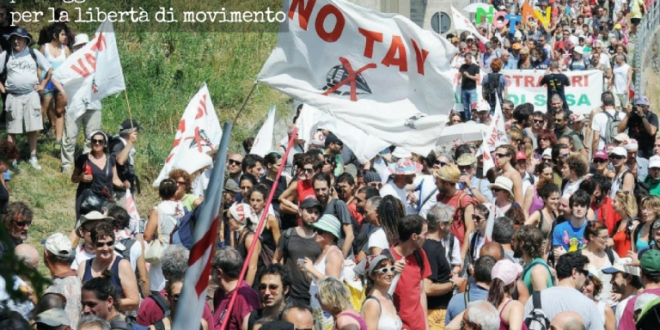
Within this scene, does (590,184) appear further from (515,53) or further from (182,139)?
(515,53)

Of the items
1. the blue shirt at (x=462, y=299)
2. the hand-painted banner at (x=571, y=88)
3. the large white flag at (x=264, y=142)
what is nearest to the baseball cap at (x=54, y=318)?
the blue shirt at (x=462, y=299)

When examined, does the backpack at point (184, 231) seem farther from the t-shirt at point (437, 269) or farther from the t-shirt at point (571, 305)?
the t-shirt at point (571, 305)

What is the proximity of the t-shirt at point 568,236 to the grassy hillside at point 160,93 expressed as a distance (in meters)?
6.53

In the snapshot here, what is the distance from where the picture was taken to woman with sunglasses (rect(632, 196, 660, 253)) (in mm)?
10578

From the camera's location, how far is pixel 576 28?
104 ft

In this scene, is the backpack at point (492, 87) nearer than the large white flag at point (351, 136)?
No

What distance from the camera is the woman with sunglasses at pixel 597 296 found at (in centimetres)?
835

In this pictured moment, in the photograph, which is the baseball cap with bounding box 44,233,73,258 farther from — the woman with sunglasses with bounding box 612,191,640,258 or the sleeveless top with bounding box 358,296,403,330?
the woman with sunglasses with bounding box 612,191,640,258

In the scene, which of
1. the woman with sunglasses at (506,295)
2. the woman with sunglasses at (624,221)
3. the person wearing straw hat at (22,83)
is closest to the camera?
the woman with sunglasses at (506,295)

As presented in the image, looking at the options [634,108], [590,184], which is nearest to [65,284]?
[590,184]

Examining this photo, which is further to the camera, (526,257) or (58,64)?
(58,64)

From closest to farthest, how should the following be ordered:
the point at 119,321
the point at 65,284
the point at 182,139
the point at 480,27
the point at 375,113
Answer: the point at 119,321, the point at 65,284, the point at 375,113, the point at 182,139, the point at 480,27

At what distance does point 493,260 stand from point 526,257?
0.73m

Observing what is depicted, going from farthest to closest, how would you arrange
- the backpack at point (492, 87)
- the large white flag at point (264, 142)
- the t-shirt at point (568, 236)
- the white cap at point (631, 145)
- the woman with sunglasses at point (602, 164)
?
the backpack at point (492, 87)
the large white flag at point (264, 142)
the white cap at point (631, 145)
the woman with sunglasses at point (602, 164)
the t-shirt at point (568, 236)
